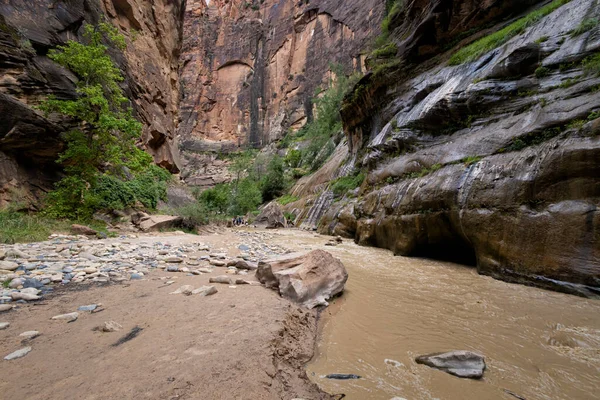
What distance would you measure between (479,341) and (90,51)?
13.6m

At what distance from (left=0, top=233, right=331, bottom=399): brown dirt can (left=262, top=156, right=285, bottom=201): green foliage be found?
29.8m

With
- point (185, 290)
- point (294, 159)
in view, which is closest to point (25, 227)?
point (185, 290)

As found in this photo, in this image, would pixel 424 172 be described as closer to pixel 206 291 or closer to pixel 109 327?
pixel 206 291

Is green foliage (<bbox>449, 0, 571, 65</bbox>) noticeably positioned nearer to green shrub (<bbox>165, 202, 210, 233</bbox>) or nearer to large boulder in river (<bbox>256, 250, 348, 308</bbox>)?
large boulder in river (<bbox>256, 250, 348, 308</bbox>)

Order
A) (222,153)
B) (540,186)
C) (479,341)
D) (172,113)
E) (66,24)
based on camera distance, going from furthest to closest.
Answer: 1. (222,153)
2. (172,113)
3. (66,24)
4. (540,186)
5. (479,341)

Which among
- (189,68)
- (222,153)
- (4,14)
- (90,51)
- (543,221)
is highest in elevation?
(189,68)

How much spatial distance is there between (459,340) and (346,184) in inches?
520

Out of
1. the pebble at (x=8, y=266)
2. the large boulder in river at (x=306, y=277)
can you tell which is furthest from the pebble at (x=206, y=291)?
the pebble at (x=8, y=266)

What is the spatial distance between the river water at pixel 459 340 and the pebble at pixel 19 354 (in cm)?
199

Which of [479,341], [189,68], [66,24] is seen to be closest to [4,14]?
[66,24]

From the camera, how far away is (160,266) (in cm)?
427

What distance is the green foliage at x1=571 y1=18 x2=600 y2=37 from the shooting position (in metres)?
5.50

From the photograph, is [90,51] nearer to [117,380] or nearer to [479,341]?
[117,380]

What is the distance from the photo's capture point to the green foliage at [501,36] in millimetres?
7387
